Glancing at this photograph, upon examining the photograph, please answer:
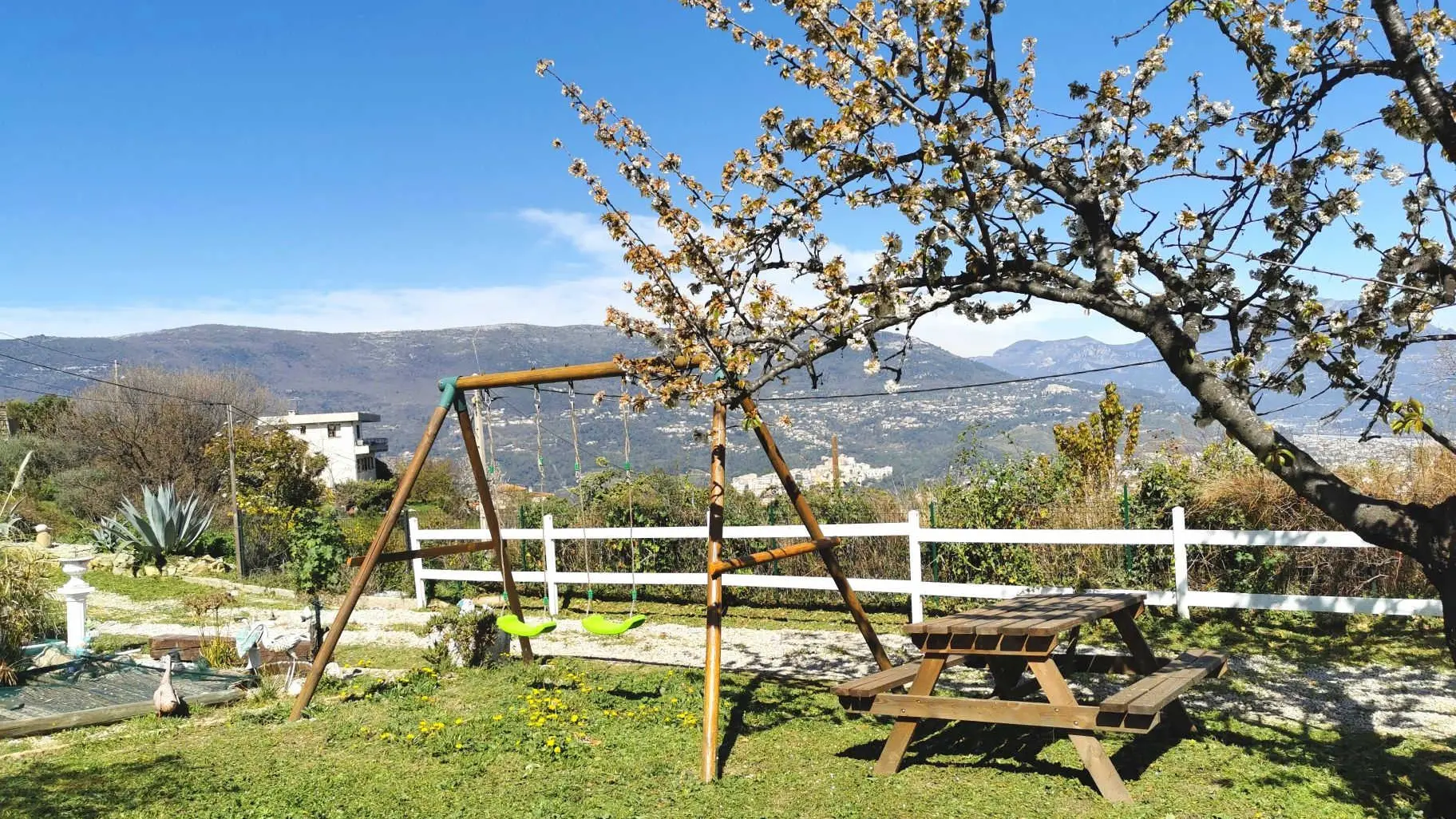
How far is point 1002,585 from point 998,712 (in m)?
5.60

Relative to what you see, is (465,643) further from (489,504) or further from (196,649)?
(196,649)

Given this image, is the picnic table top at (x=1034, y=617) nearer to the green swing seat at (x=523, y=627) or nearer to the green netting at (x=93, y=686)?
the green swing seat at (x=523, y=627)

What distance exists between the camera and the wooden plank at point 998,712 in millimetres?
4965

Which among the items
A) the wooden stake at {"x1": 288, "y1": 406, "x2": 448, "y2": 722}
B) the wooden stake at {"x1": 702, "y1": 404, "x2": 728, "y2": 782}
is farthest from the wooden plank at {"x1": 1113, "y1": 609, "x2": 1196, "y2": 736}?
the wooden stake at {"x1": 288, "y1": 406, "x2": 448, "y2": 722}

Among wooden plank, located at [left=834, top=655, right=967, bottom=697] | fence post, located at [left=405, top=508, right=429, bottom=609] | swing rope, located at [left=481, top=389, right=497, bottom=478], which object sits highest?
swing rope, located at [left=481, top=389, right=497, bottom=478]

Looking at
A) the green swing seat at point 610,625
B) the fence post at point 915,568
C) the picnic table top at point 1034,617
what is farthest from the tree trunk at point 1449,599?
the fence post at point 915,568

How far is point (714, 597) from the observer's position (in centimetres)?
613

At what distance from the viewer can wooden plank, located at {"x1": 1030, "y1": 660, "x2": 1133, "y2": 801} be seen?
499 centimetres

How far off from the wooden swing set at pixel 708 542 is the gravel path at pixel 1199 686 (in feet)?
3.64

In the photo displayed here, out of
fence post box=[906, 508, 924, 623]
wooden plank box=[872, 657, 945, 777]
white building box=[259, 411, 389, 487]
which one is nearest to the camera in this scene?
wooden plank box=[872, 657, 945, 777]

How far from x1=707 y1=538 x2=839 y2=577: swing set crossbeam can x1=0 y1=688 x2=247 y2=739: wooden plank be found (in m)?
4.23

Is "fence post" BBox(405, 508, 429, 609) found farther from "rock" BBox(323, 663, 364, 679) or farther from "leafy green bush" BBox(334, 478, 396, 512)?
"leafy green bush" BBox(334, 478, 396, 512)

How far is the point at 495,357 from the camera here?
156 metres

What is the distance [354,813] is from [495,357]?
155 m
